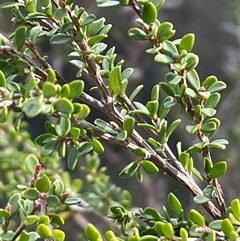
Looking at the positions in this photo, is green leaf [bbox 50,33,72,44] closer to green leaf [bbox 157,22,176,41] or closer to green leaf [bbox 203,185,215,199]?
green leaf [bbox 157,22,176,41]

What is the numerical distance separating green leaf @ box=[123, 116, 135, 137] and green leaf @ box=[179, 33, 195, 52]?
2.9 inches

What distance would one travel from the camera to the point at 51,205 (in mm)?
400

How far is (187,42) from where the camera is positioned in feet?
1.24

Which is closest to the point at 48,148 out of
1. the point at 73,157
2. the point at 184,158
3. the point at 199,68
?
the point at 73,157

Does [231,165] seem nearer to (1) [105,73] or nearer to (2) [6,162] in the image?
(2) [6,162]

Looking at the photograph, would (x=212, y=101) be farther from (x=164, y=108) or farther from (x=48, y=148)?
(x=48, y=148)

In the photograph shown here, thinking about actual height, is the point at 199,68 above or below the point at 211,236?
below

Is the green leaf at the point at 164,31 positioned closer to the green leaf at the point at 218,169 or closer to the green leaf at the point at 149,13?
the green leaf at the point at 149,13

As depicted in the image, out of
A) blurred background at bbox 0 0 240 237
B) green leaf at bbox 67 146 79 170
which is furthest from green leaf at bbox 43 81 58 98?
blurred background at bbox 0 0 240 237

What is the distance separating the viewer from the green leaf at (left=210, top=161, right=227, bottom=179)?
395mm

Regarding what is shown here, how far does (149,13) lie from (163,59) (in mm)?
39

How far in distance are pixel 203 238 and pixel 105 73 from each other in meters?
0.17

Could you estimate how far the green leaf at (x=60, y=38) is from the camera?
0.37m

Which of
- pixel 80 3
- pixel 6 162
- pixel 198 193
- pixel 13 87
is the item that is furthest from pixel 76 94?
pixel 80 3
